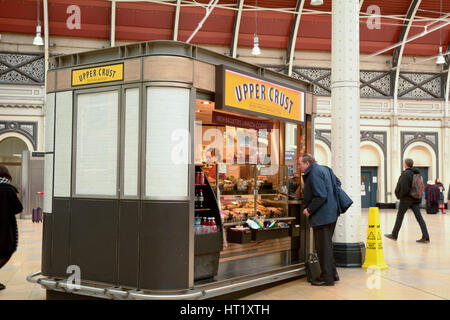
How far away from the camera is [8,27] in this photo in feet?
60.8

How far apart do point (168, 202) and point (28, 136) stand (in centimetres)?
1573

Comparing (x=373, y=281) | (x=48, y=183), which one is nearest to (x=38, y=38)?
(x=48, y=183)

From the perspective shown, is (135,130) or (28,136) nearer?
(135,130)

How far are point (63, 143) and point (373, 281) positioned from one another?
168 inches

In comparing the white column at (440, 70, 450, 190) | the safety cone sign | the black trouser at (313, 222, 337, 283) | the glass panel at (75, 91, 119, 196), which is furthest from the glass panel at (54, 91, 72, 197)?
the white column at (440, 70, 450, 190)

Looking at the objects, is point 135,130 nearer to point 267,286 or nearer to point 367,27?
point 267,286

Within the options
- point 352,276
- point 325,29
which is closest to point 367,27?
point 325,29

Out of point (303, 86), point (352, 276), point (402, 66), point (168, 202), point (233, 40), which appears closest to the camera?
point (168, 202)

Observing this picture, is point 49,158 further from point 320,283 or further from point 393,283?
point 393,283

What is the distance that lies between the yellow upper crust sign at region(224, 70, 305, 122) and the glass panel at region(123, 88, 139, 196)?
1032 millimetres

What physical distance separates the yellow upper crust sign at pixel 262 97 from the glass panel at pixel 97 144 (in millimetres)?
1264

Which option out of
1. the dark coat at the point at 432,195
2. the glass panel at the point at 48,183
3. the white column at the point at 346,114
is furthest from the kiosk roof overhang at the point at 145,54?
the dark coat at the point at 432,195

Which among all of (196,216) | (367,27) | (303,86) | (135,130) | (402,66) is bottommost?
(196,216)

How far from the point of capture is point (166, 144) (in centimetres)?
480
